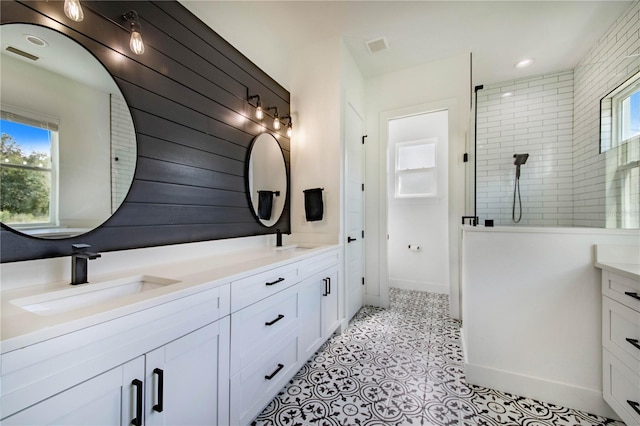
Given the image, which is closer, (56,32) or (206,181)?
(56,32)

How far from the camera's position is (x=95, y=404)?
76 centimetres

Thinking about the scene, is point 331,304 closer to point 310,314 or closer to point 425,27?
point 310,314

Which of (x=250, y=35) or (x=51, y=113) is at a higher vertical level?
(x=250, y=35)

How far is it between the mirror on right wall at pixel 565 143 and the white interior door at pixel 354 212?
122cm

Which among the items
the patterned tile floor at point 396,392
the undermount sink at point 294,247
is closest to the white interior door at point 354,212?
the undermount sink at point 294,247

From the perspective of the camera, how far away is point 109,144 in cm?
131

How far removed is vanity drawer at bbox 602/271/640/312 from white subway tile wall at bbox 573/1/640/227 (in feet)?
1.66

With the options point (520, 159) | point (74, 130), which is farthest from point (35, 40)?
point (520, 159)

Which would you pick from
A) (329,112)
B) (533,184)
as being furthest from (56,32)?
(533,184)

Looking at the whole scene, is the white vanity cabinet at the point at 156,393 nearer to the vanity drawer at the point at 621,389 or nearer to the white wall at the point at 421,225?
the vanity drawer at the point at 621,389

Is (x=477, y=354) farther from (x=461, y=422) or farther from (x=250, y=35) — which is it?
(x=250, y=35)

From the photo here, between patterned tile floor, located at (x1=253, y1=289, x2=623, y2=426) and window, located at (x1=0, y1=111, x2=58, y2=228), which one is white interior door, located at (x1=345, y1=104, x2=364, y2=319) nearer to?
patterned tile floor, located at (x1=253, y1=289, x2=623, y2=426)

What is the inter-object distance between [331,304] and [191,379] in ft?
4.78

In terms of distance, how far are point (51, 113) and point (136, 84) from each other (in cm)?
43
